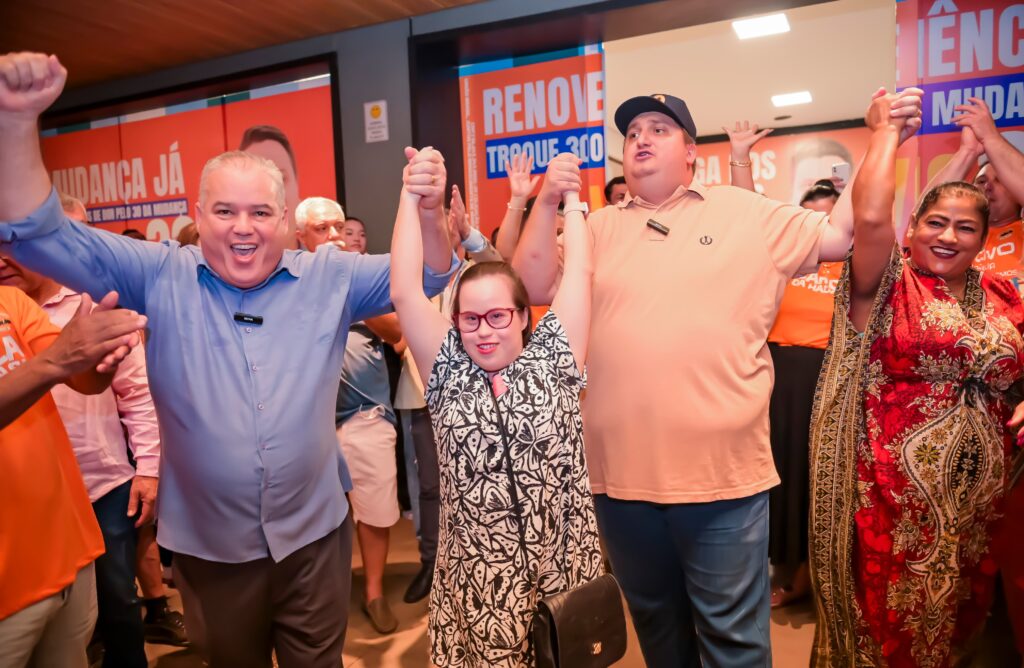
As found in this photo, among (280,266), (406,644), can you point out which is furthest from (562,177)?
(406,644)

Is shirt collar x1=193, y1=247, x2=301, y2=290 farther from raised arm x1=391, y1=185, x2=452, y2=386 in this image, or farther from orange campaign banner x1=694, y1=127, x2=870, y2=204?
orange campaign banner x1=694, y1=127, x2=870, y2=204

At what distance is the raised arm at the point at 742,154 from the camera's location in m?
2.32

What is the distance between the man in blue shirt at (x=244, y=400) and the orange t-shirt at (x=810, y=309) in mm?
1892

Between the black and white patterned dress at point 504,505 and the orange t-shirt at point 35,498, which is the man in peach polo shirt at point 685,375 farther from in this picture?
the orange t-shirt at point 35,498

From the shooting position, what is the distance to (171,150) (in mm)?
5555

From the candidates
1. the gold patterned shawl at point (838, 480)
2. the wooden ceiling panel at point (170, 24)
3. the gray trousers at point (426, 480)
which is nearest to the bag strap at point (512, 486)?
the gold patterned shawl at point (838, 480)

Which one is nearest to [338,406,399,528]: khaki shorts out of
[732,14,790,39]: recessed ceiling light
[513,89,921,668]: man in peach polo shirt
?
[513,89,921,668]: man in peach polo shirt

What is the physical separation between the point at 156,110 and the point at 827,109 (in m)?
7.88

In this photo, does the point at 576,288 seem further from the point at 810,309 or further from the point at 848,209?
the point at 810,309

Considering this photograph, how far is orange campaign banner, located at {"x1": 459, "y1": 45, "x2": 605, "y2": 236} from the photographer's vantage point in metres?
4.33

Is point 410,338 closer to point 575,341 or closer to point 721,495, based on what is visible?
point 575,341

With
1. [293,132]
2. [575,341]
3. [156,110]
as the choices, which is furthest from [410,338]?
[156,110]

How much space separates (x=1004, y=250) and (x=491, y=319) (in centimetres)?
242

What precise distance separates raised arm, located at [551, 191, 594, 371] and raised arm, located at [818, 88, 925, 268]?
661 mm
